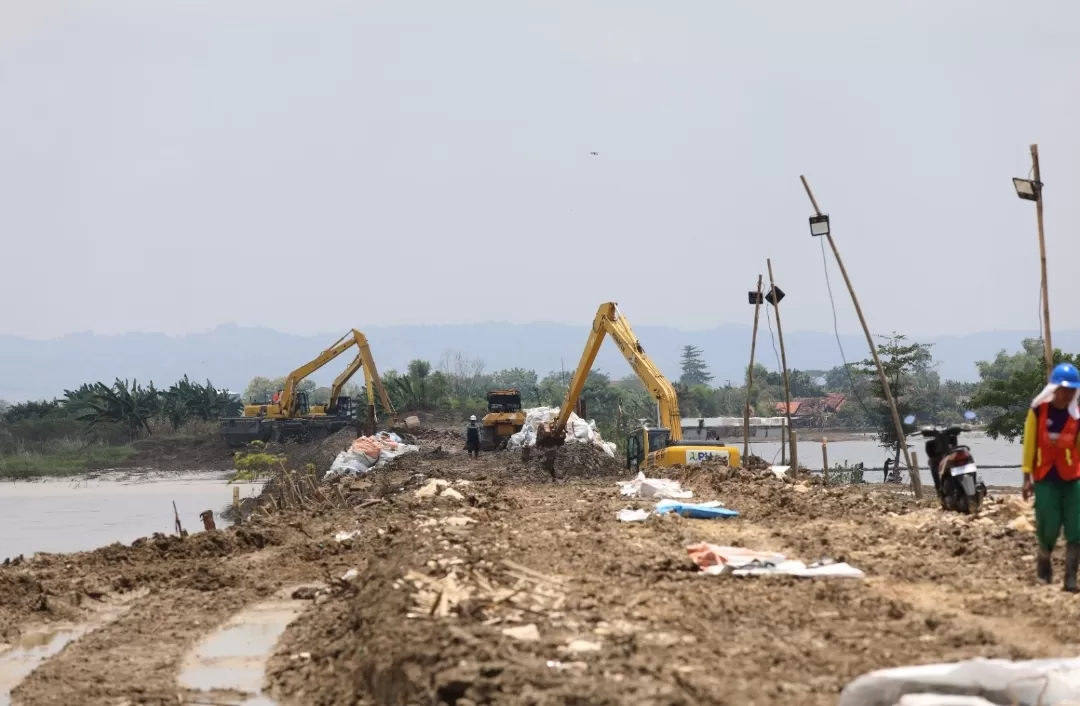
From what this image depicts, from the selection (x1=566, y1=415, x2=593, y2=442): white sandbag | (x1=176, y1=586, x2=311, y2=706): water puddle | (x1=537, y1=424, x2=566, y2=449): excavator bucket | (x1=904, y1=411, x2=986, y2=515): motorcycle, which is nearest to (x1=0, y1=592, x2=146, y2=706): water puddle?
(x1=176, y1=586, x2=311, y2=706): water puddle

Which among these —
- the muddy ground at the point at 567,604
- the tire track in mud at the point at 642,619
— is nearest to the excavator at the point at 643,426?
the muddy ground at the point at 567,604

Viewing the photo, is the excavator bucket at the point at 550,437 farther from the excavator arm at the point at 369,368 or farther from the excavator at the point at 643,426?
the excavator arm at the point at 369,368

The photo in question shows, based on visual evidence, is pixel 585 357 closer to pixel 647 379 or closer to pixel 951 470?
pixel 647 379

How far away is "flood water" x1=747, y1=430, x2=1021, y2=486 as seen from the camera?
4649cm

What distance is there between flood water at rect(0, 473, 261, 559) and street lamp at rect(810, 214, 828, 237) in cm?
1590

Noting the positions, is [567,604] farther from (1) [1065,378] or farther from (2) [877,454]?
(2) [877,454]

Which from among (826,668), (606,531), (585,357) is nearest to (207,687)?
(606,531)

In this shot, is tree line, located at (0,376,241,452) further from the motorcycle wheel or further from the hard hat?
the hard hat

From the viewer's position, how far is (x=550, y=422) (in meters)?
35.1

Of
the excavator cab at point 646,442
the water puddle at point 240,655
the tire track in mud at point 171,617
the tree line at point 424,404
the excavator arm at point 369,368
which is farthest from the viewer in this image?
the excavator arm at point 369,368

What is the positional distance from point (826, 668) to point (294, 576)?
33.9ft

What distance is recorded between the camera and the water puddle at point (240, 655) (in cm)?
952

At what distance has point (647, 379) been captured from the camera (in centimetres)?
2886

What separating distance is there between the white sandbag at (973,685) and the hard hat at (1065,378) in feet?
10.3
